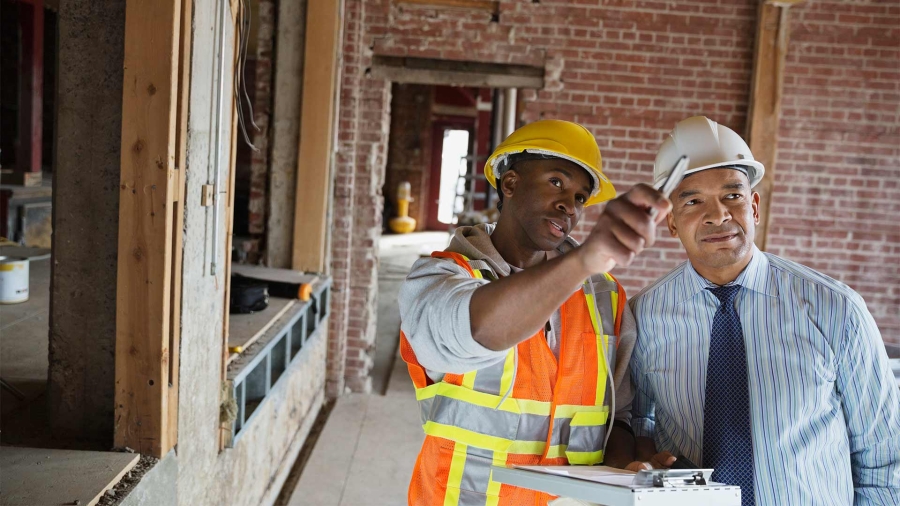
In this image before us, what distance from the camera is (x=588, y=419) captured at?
1.82 metres

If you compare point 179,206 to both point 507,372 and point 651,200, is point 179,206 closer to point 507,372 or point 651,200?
point 507,372

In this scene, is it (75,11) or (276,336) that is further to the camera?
(276,336)

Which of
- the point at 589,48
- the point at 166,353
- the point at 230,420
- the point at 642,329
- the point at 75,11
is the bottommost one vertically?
the point at 230,420

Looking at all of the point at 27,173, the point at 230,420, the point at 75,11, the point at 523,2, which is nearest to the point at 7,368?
the point at 230,420

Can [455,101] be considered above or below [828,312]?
above

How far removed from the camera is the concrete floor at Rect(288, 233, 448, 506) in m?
4.38

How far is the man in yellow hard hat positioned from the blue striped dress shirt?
0.27 metres

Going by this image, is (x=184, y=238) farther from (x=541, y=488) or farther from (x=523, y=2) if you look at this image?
(x=523, y=2)

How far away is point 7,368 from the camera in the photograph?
3.19 meters

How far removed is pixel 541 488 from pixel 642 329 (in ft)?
2.30

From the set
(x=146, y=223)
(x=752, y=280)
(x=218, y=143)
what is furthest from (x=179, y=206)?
(x=752, y=280)

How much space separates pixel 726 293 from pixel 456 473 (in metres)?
0.82

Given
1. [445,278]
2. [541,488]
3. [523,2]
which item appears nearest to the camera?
[541,488]

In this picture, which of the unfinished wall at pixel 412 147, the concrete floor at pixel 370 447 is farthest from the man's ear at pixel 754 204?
the unfinished wall at pixel 412 147
